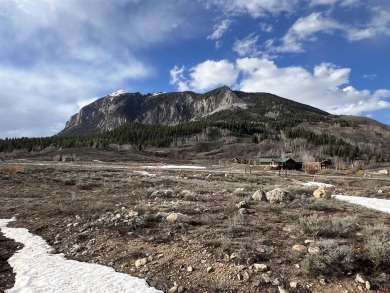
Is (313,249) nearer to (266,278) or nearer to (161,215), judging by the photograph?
(266,278)

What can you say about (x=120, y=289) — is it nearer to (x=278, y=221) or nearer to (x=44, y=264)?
(x=44, y=264)

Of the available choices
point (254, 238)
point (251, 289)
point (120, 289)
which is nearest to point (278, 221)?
point (254, 238)

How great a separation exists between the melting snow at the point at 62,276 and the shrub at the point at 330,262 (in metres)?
3.77

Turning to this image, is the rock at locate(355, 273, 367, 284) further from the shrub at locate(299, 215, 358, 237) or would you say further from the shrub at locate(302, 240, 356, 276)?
the shrub at locate(299, 215, 358, 237)

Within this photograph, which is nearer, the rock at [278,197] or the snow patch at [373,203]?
the rock at [278,197]

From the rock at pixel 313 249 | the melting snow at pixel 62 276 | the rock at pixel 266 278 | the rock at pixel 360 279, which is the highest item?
the rock at pixel 313 249

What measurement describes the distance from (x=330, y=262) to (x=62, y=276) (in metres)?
6.70

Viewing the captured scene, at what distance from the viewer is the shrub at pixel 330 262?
801 centimetres

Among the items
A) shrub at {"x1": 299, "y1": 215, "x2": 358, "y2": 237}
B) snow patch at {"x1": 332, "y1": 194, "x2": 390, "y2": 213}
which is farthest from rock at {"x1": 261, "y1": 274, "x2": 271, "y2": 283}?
snow patch at {"x1": 332, "y1": 194, "x2": 390, "y2": 213}

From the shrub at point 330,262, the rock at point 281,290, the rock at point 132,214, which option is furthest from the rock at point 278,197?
the rock at point 281,290

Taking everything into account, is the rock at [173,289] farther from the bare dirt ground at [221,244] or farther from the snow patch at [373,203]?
the snow patch at [373,203]

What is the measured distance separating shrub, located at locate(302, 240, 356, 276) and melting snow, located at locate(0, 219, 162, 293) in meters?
3.77

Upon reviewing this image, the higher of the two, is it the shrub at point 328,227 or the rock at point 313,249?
the shrub at point 328,227

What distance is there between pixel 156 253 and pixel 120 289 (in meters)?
2.01
